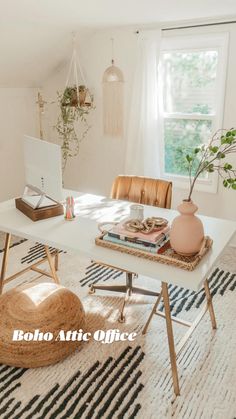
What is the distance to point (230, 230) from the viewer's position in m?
1.91

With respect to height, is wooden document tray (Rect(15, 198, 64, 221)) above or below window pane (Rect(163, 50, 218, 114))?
below

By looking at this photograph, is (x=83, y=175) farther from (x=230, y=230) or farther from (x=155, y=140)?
(x=230, y=230)

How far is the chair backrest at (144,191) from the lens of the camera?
2.36m

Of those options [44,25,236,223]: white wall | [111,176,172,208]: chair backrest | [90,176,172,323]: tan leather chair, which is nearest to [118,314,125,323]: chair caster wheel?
[90,176,172,323]: tan leather chair

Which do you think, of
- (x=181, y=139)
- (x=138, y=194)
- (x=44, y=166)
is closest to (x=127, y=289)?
(x=138, y=194)

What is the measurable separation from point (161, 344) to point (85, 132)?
8.48 feet

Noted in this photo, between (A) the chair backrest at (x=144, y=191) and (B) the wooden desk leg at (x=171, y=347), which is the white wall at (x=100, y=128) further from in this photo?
(B) the wooden desk leg at (x=171, y=347)

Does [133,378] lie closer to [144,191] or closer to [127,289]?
[127,289]

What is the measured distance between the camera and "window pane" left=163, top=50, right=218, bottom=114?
10.5ft

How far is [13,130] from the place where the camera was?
3.93 m

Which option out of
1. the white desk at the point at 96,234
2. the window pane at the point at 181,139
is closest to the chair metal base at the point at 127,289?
the white desk at the point at 96,234

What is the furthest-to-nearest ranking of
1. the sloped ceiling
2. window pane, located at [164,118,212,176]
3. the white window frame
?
window pane, located at [164,118,212,176]
the white window frame
the sloped ceiling

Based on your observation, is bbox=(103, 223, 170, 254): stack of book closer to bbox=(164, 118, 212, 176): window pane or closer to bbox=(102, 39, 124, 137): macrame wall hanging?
bbox=(164, 118, 212, 176): window pane

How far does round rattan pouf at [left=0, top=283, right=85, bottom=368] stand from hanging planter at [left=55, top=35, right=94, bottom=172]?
2.23 metres
